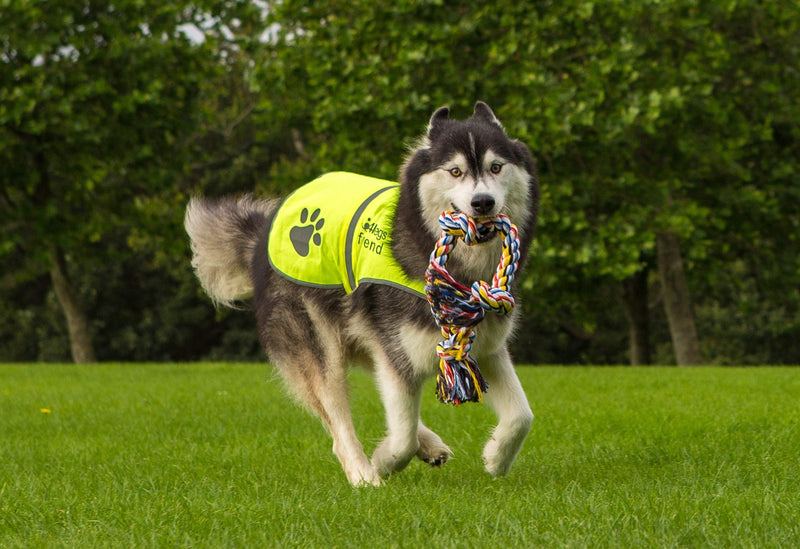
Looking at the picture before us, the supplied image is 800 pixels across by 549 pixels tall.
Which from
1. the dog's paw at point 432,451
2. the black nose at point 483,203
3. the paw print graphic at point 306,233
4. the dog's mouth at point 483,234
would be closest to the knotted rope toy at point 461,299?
the dog's mouth at point 483,234

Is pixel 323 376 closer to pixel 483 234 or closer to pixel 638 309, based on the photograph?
pixel 483 234

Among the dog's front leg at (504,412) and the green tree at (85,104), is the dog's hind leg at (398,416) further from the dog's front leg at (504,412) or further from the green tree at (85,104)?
the green tree at (85,104)

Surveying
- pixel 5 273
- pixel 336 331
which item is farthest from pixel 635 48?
pixel 5 273

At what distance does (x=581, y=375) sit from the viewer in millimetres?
11797

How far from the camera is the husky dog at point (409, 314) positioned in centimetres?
464

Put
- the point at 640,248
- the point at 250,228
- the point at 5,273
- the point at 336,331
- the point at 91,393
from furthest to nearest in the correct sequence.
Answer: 1. the point at 5,273
2. the point at 640,248
3. the point at 91,393
4. the point at 250,228
5. the point at 336,331

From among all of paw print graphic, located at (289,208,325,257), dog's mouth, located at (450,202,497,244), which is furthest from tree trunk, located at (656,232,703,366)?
dog's mouth, located at (450,202,497,244)

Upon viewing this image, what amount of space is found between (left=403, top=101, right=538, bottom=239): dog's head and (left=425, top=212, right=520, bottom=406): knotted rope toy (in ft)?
0.38

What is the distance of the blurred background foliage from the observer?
1509 centimetres

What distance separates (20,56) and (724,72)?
12.5 m

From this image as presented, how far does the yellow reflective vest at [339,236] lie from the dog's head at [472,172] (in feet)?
1.11

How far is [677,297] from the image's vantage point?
56.2 feet

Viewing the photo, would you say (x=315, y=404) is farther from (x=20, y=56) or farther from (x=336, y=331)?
(x=20, y=56)

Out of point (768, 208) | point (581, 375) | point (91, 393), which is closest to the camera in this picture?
point (91, 393)
